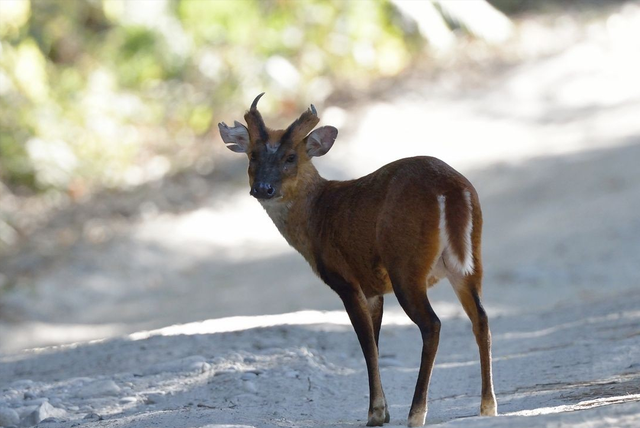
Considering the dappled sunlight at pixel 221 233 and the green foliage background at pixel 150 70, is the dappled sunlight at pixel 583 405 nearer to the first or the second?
the dappled sunlight at pixel 221 233

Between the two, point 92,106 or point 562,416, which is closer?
point 562,416

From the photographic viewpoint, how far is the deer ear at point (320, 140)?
6.48 m

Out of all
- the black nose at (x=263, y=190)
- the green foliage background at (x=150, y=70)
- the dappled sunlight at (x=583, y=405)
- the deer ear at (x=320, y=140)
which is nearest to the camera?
the dappled sunlight at (x=583, y=405)

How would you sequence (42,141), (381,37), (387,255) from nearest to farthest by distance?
A: (387,255) < (42,141) < (381,37)

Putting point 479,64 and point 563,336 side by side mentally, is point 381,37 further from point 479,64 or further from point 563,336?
point 563,336

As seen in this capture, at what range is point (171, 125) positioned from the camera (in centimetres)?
2073

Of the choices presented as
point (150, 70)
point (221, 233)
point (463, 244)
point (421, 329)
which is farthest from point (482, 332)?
point (150, 70)

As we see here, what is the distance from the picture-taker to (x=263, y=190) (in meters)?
6.19

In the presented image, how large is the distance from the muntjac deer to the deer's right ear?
0.08ft

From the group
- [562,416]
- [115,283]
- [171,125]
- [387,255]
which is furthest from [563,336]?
[171,125]

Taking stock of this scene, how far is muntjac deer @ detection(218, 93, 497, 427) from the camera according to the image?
5484 mm

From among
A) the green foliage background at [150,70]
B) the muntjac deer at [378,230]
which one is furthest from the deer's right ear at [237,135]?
the green foliage background at [150,70]

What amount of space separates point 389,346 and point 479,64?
14.2 m

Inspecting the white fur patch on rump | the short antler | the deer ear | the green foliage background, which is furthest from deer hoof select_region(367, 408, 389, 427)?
the green foliage background
